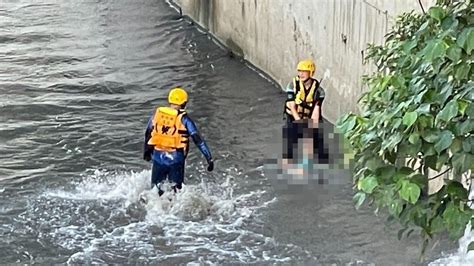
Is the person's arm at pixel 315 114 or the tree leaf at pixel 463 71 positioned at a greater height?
the tree leaf at pixel 463 71

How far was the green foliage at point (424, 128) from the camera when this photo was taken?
3.49 meters

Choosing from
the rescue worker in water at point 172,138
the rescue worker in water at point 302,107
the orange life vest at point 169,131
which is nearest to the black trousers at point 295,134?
the rescue worker in water at point 302,107

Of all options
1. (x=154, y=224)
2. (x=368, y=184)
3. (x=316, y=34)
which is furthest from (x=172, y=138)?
(x=368, y=184)

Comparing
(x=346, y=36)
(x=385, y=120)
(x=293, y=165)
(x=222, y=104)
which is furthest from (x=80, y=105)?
(x=385, y=120)

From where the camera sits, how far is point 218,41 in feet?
59.4

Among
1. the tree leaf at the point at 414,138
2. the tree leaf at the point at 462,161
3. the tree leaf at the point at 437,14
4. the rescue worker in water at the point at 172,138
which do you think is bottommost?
the rescue worker in water at the point at 172,138

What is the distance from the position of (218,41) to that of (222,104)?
3706 millimetres

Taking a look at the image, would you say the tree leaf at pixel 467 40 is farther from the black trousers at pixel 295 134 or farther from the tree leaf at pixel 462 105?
the black trousers at pixel 295 134

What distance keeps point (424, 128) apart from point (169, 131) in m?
6.47

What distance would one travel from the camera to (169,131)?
985 cm

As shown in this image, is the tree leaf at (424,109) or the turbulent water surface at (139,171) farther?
the turbulent water surface at (139,171)

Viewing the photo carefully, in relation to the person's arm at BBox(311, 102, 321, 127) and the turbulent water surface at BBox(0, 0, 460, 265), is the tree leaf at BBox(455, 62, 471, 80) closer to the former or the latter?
the turbulent water surface at BBox(0, 0, 460, 265)

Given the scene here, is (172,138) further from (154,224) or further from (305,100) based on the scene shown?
(305,100)

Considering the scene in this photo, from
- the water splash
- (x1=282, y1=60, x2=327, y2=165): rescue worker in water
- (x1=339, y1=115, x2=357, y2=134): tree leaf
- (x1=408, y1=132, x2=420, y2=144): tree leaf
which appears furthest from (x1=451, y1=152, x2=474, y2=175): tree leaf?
(x1=282, y1=60, x2=327, y2=165): rescue worker in water
